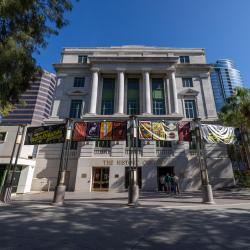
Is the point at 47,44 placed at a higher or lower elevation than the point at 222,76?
lower

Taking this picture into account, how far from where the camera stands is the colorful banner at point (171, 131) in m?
14.0

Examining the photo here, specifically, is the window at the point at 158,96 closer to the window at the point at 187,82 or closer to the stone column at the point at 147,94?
the stone column at the point at 147,94

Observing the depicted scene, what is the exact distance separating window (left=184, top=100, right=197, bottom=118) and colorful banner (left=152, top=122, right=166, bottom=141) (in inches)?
586

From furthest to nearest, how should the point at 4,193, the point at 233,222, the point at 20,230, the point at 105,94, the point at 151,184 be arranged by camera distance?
the point at 105,94, the point at 151,184, the point at 4,193, the point at 233,222, the point at 20,230

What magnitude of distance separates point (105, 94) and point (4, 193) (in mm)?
19932

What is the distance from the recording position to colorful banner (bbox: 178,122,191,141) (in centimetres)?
1406

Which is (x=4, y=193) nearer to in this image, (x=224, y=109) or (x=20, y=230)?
(x=20, y=230)

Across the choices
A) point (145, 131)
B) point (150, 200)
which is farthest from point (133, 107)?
point (150, 200)

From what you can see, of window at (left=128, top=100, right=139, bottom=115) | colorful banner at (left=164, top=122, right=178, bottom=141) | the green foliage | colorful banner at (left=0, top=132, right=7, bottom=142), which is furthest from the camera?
window at (left=128, top=100, right=139, bottom=115)

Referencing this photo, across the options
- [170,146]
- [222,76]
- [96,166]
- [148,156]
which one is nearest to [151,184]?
[148,156]

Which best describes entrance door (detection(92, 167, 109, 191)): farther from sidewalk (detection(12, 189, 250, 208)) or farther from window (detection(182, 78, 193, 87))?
window (detection(182, 78, 193, 87))

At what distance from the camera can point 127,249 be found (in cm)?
423

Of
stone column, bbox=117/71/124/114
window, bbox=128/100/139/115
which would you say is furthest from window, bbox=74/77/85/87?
window, bbox=128/100/139/115

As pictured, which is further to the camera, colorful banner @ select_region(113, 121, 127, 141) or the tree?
colorful banner @ select_region(113, 121, 127, 141)
